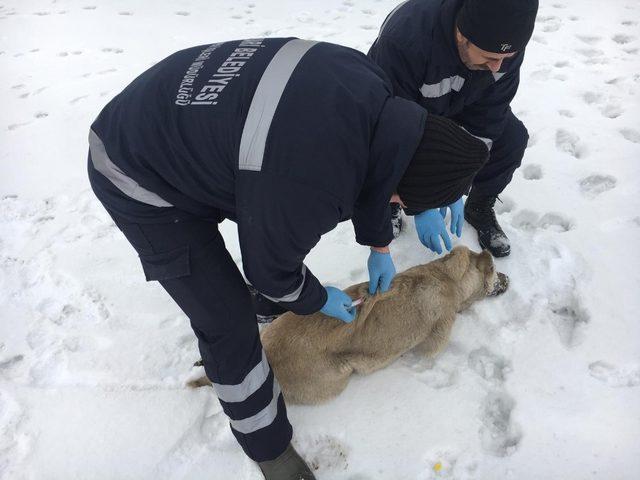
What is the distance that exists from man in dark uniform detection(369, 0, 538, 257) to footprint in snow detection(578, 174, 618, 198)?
832 mm

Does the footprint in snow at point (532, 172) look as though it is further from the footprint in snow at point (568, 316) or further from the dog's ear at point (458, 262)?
the dog's ear at point (458, 262)

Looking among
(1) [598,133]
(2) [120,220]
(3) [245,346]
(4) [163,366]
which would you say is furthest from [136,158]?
(1) [598,133]

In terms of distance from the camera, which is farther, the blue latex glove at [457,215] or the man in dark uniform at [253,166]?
the blue latex glove at [457,215]

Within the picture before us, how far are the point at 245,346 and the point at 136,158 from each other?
88 centimetres

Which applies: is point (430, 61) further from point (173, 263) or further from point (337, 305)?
point (173, 263)

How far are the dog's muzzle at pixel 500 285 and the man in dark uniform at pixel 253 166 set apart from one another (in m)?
1.17

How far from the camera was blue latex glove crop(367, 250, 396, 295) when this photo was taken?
220 centimetres

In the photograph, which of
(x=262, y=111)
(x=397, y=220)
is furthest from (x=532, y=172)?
(x=262, y=111)

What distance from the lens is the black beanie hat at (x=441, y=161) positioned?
1.38m

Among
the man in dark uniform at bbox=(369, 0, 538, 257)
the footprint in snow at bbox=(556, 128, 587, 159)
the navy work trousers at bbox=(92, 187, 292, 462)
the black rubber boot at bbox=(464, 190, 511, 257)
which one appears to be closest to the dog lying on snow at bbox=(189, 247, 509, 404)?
the navy work trousers at bbox=(92, 187, 292, 462)

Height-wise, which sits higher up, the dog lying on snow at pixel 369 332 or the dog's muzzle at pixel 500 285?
the dog lying on snow at pixel 369 332

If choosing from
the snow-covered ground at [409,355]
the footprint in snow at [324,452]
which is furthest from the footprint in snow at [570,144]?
the footprint in snow at [324,452]

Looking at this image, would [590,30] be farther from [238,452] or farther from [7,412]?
[7,412]

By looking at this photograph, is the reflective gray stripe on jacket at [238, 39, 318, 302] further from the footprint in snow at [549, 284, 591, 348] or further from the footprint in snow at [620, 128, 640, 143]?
the footprint in snow at [620, 128, 640, 143]
